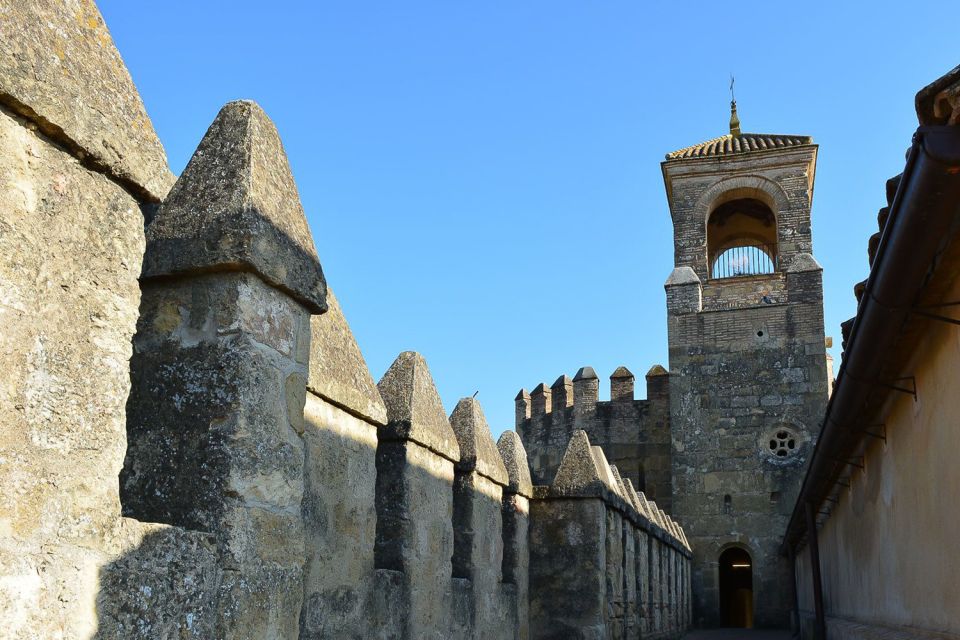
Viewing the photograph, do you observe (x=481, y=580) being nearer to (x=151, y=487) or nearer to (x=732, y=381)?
(x=151, y=487)

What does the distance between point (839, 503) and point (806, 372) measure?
44.4 feet

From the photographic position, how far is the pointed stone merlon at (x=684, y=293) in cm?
2428

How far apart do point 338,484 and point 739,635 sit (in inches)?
668

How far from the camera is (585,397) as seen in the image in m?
25.6

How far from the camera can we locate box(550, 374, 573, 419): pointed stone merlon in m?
26.5

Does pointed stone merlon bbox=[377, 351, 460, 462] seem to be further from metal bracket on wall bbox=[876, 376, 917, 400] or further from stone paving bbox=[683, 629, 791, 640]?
stone paving bbox=[683, 629, 791, 640]

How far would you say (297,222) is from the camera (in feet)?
11.0

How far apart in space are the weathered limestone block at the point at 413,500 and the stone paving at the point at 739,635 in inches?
544

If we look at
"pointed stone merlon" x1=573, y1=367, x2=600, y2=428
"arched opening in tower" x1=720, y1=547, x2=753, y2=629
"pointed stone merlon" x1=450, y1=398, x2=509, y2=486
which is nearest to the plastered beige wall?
"pointed stone merlon" x1=450, y1=398, x2=509, y2=486

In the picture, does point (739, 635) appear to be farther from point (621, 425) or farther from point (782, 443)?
point (621, 425)

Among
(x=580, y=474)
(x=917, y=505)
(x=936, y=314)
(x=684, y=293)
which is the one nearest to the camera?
(x=936, y=314)

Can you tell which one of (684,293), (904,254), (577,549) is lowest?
(577,549)

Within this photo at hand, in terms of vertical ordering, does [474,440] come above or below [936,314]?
below

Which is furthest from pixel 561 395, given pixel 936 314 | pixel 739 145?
pixel 936 314
